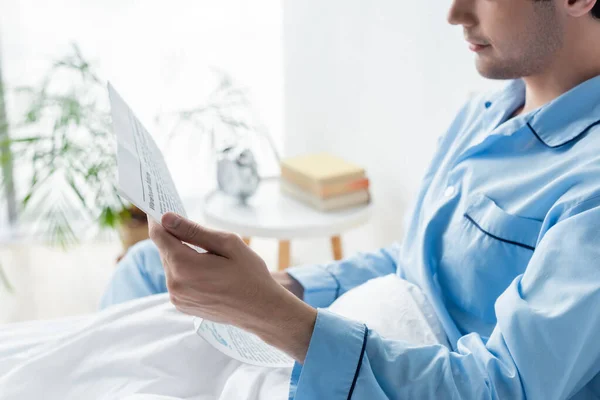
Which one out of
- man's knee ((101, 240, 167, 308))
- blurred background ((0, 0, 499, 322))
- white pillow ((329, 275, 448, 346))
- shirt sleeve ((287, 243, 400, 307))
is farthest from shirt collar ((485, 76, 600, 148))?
blurred background ((0, 0, 499, 322))

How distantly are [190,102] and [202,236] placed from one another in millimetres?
2093

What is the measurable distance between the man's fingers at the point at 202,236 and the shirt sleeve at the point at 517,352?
0.14 metres

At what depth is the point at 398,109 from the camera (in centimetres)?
225

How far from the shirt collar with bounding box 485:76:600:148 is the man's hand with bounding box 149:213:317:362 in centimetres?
46

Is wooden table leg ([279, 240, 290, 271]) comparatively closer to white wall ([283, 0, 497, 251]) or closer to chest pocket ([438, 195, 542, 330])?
white wall ([283, 0, 497, 251])

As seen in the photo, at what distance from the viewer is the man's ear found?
1073 mm

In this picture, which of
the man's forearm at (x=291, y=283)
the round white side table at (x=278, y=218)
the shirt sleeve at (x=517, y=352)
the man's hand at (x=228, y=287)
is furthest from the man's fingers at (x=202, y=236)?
the round white side table at (x=278, y=218)

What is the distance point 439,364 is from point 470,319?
255 millimetres

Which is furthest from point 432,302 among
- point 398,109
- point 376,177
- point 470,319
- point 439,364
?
point 376,177

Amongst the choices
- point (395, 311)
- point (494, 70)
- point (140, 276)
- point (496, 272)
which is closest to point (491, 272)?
point (496, 272)

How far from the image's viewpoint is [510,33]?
3.75 ft

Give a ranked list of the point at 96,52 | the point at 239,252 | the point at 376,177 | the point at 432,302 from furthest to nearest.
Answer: the point at 96,52 → the point at 376,177 → the point at 432,302 → the point at 239,252

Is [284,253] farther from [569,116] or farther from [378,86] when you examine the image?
[569,116]

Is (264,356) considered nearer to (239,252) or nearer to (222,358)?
(222,358)
